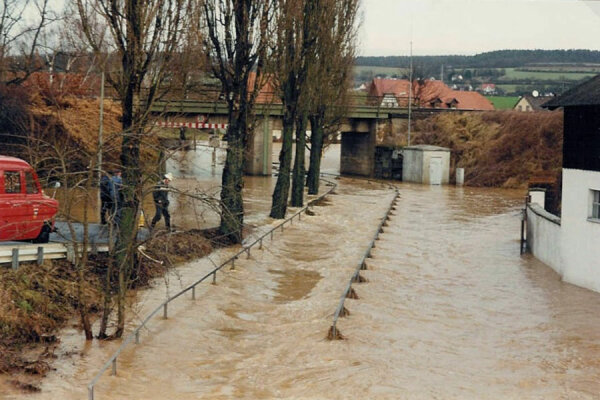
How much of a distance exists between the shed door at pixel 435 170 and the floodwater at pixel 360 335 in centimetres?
3231

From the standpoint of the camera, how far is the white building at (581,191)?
22.4 meters

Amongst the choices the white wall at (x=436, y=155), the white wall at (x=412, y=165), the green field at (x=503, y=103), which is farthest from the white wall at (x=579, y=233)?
the green field at (x=503, y=103)

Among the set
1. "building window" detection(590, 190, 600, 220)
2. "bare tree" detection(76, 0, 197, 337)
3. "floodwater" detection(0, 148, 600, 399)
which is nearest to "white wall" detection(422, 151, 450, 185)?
"floodwater" detection(0, 148, 600, 399)

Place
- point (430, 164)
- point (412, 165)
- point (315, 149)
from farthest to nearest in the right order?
1. point (412, 165)
2. point (430, 164)
3. point (315, 149)

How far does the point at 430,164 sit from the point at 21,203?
46615 millimetres

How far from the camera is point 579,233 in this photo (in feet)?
75.2

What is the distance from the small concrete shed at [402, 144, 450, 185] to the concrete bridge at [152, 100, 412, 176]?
4.80 meters

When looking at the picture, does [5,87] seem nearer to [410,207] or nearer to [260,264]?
[410,207]

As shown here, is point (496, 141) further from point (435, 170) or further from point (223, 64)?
point (223, 64)

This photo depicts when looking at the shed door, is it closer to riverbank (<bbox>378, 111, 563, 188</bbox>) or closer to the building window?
riverbank (<bbox>378, 111, 563, 188</bbox>)

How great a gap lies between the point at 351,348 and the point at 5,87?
3152 cm

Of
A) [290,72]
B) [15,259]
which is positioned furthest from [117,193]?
[290,72]

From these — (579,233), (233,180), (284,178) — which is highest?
(233,180)

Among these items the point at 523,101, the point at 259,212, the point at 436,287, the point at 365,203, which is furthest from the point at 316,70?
the point at 523,101
